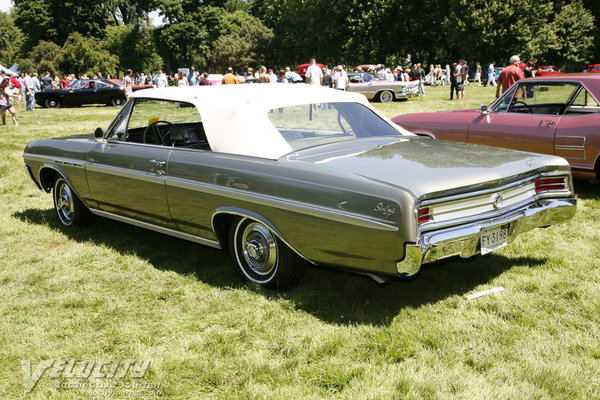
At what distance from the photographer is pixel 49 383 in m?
3.01

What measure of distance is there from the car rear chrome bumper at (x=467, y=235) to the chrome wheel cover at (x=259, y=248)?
107 centimetres

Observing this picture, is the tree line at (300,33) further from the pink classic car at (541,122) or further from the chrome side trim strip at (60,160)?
the chrome side trim strip at (60,160)

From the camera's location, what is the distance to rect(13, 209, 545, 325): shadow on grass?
371 centimetres

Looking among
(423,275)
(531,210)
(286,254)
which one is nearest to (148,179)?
(286,254)

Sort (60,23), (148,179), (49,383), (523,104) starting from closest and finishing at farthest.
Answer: (49,383) → (148,179) → (523,104) → (60,23)

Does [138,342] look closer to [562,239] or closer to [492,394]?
[492,394]

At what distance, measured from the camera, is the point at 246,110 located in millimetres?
4188

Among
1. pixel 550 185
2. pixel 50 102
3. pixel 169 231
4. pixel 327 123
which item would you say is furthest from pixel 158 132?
pixel 50 102

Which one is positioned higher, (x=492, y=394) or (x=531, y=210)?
(x=531, y=210)

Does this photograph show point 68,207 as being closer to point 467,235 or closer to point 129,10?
point 467,235

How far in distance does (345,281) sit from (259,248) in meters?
0.73

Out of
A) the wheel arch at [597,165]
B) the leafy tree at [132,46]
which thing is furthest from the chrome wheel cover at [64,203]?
the leafy tree at [132,46]

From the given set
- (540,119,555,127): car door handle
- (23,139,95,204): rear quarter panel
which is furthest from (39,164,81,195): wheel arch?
(540,119,555,127): car door handle

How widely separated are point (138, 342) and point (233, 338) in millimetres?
572
